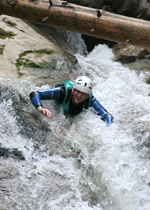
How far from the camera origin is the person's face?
5200 millimetres

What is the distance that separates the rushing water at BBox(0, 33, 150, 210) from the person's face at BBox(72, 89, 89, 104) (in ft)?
1.51

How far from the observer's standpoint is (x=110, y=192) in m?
4.07

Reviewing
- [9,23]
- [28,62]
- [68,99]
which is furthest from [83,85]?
[9,23]

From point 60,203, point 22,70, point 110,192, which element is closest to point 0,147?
point 60,203

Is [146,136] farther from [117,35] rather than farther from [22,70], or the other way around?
[22,70]

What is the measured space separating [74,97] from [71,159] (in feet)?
4.39

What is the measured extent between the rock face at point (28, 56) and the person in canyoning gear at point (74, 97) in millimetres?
1283

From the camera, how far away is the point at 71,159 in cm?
451

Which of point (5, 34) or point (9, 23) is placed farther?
point (9, 23)

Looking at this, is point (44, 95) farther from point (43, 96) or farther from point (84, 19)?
point (84, 19)

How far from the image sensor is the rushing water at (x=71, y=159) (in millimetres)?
3660

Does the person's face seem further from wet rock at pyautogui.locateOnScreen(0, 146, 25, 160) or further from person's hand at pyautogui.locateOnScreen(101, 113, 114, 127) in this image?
wet rock at pyautogui.locateOnScreen(0, 146, 25, 160)

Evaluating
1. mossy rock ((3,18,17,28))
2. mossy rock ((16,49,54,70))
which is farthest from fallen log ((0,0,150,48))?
mossy rock ((3,18,17,28))

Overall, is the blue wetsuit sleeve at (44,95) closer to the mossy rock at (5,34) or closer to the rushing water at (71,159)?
A: the rushing water at (71,159)
